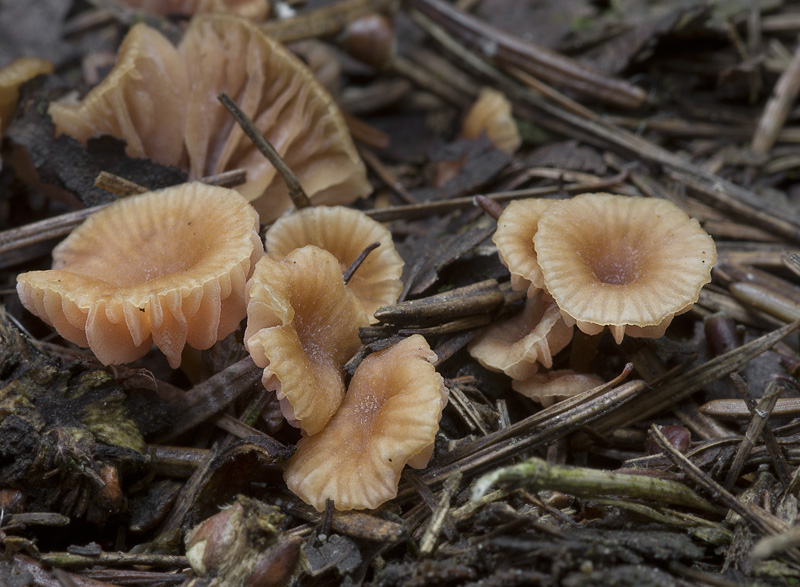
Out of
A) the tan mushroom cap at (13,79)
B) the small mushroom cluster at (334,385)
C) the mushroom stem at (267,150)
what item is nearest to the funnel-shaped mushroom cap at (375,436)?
the small mushroom cluster at (334,385)

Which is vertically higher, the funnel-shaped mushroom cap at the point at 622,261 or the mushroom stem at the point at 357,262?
the funnel-shaped mushroom cap at the point at 622,261

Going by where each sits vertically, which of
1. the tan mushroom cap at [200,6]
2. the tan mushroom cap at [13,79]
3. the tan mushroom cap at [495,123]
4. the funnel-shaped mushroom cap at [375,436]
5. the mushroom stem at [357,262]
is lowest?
the funnel-shaped mushroom cap at [375,436]

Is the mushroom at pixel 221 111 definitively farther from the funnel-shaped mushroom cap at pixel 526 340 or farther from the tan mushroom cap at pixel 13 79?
the funnel-shaped mushroom cap at pixel 526 340

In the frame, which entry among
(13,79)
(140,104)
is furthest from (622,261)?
(13,79)

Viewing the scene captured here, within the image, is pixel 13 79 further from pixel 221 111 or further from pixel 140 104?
pixel 221 111

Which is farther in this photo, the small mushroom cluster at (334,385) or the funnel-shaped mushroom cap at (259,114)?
the funnel-shaped mushroom cap at (259,114)

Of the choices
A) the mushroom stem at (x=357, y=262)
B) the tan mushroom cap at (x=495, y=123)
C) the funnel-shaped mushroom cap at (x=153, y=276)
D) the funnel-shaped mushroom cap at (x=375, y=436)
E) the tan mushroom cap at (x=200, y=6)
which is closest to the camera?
the funnel-shaped mushroom cap at (x=375, y=436)
